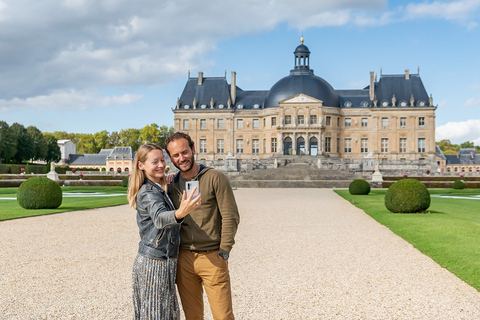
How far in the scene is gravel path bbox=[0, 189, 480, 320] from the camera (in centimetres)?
516

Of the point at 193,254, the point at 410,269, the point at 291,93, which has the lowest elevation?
the point at 410,269

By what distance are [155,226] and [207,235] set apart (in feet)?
1.37

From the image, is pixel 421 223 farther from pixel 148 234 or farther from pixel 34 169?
pixel 34 169

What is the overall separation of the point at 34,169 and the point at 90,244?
5439 cm

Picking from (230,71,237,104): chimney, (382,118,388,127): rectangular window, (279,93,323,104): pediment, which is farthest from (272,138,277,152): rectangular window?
(382,118,388,127): rectangular window

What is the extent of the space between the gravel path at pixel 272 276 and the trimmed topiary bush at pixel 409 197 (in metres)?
2.98

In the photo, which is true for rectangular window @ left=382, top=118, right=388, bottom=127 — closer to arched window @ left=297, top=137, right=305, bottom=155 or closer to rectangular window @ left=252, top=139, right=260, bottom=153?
arched window @ left=297, top=137, right=305, bottom=155

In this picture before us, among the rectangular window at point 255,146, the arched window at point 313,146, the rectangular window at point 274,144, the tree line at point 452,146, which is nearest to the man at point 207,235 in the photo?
the arched window at point 313,146

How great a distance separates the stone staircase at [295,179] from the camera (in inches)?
1361

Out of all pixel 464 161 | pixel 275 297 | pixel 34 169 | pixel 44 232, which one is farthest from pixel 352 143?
pixel 275 297

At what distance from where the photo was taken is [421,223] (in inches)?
474

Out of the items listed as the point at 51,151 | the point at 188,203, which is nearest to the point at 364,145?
the point at 51,151

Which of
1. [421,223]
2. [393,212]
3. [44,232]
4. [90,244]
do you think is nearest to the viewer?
[90,244]

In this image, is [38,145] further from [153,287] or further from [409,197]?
[153,287]
